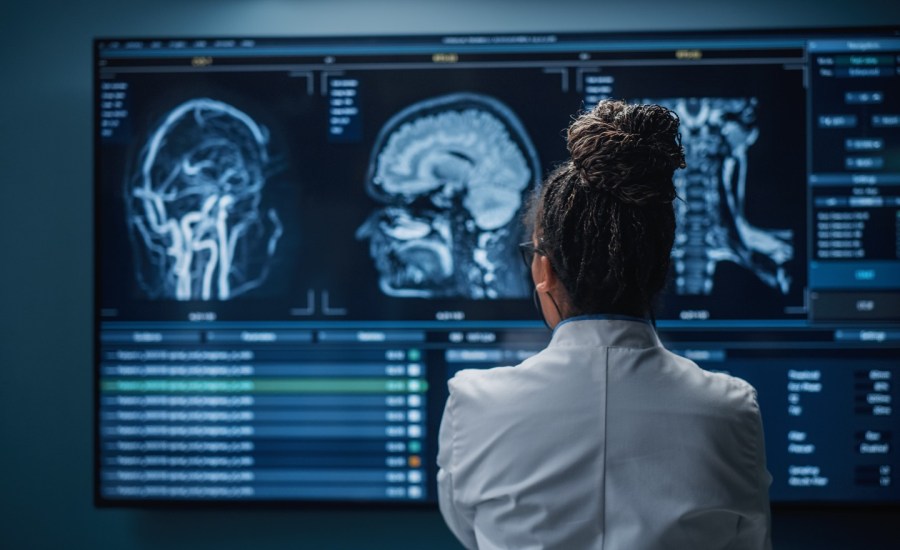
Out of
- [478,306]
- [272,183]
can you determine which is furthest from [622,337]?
[272,183]

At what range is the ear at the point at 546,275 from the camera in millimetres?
1129

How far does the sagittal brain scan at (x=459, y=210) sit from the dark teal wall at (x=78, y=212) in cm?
34

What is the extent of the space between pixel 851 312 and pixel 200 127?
5.73 feet

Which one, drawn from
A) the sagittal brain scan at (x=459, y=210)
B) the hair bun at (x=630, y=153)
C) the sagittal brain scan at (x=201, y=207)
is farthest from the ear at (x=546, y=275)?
the sagittal brain scan at (x=201, y=207)

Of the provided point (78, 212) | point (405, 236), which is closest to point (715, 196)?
point (405, 236)

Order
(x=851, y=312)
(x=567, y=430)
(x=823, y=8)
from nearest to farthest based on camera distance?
(x=567, y=430) < (x=851, y=312) < (x=823, y=8)

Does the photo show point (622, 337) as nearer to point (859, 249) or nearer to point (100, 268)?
point (859, 249)

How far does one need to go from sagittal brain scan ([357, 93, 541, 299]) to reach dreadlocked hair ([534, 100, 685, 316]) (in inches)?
36.0

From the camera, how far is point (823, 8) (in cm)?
217

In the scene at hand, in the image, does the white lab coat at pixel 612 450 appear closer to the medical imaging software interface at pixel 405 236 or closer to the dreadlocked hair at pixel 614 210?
the dreadlocked hair at pixel 614 210

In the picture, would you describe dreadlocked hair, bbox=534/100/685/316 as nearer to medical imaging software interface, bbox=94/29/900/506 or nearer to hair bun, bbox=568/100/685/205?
hair bun, bbox=568/100/685/205

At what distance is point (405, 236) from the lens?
2.04 m

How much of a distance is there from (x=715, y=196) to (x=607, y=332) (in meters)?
1.08

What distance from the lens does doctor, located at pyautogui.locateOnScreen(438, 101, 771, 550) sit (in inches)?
40.6
